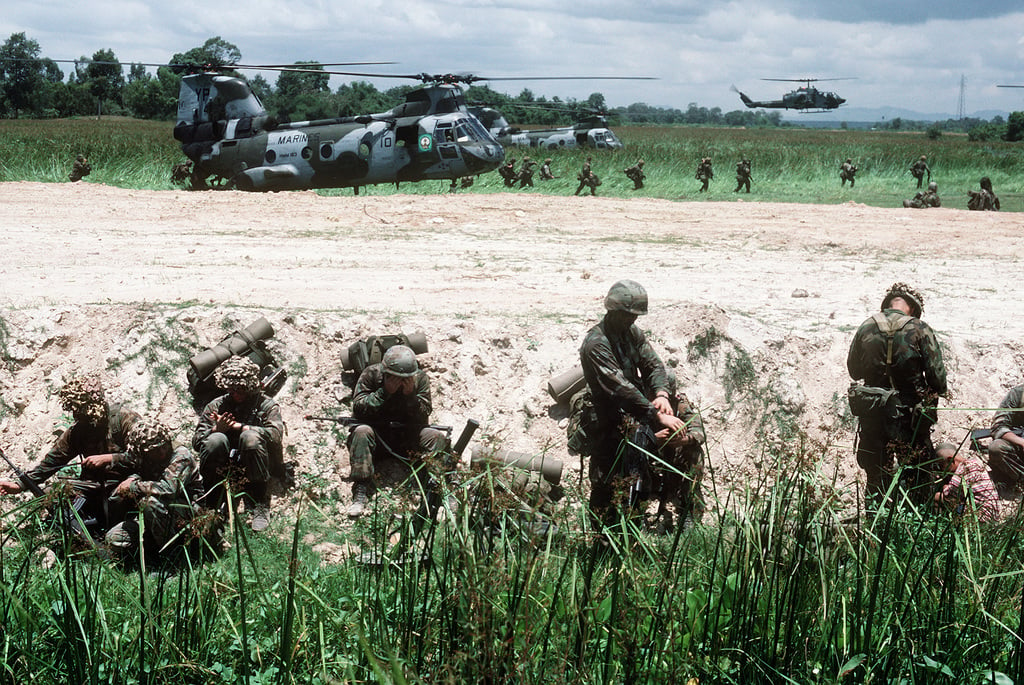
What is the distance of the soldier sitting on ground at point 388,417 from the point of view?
311 inches

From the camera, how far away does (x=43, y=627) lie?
4707 millimetres

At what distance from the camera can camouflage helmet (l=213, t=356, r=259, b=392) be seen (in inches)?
297

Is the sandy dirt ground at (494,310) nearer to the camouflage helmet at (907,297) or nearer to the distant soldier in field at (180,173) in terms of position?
the camouflage helmet at (907,297)

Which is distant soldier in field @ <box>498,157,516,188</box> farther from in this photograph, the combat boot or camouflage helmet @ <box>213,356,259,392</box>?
camouflage helmet @ <box>213,356,259,392</box>

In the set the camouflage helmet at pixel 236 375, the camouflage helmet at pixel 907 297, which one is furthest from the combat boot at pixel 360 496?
the camouflage helmet at pixel 907 297

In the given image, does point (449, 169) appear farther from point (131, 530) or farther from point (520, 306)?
point (131, 530)

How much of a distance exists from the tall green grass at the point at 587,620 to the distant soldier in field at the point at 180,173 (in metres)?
20.7

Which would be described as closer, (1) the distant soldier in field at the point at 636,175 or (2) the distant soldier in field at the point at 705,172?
(2) the distant soldier in field at the point at 705,172

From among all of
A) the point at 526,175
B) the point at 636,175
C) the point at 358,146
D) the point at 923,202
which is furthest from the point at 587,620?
the point at 636,175

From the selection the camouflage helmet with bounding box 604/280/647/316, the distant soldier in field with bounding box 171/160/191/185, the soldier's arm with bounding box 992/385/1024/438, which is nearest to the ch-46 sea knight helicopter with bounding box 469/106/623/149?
the distant soldier in field with bounding box 171/160/191/185

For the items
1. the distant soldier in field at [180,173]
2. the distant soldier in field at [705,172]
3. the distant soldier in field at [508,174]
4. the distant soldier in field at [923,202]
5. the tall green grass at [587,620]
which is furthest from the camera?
the distant soldier in field at [705,172]

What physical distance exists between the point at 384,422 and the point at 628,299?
242cm

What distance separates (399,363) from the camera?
7.84 meters

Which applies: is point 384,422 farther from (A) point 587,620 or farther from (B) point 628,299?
(A) point 587,620
